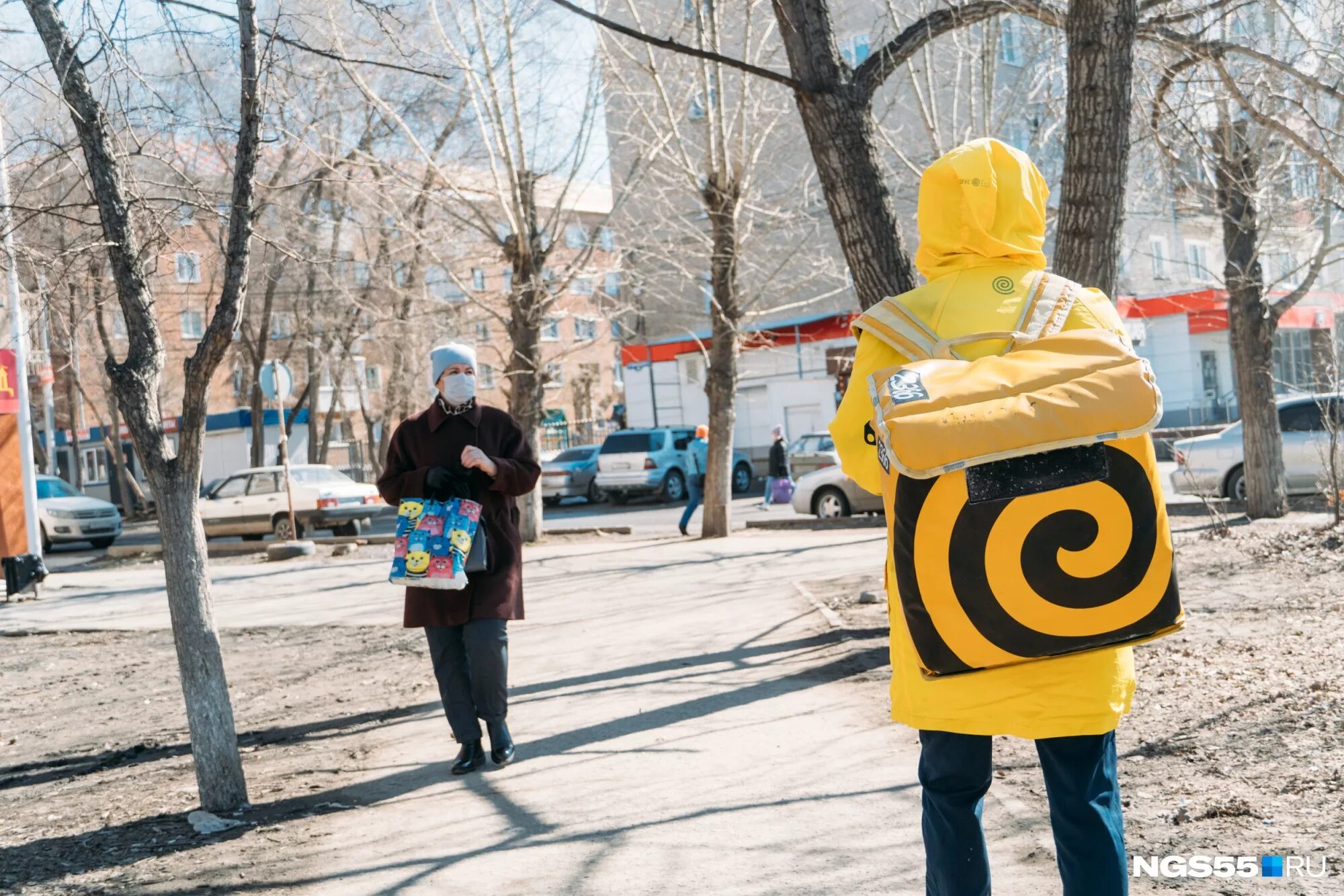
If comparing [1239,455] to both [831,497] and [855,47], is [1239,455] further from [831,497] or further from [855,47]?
[855,47]

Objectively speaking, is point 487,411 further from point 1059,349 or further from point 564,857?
point 1059,349

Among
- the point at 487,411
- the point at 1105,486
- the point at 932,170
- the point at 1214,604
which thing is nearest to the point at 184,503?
the point at 487,411

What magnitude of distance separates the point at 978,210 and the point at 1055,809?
139 cm

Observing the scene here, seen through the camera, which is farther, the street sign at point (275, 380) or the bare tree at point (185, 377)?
the street sign at point (275, 380)

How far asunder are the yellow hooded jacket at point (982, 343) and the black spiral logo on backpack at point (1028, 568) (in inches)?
2.9

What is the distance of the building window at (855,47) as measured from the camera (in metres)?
22.2

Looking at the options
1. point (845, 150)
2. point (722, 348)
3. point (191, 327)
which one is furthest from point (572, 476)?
point (845, 150)

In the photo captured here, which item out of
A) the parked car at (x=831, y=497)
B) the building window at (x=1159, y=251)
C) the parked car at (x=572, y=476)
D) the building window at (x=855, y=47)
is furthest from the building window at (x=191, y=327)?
the building window at (x=1159, y=251)

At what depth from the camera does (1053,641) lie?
2.59m

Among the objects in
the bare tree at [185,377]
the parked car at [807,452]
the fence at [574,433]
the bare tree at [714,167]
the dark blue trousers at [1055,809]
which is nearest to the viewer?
the dark blue trousers at [1055,809]

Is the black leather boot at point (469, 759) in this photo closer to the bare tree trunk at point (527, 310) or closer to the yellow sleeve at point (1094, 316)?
the yellow sleeve at point (1094, 316)

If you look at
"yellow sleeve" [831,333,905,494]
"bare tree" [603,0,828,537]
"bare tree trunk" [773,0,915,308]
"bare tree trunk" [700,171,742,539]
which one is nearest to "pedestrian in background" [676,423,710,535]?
"bare tree trunk" [700,171,742,539]

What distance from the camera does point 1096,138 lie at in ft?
20.4

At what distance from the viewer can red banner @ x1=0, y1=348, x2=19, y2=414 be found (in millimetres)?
16094
